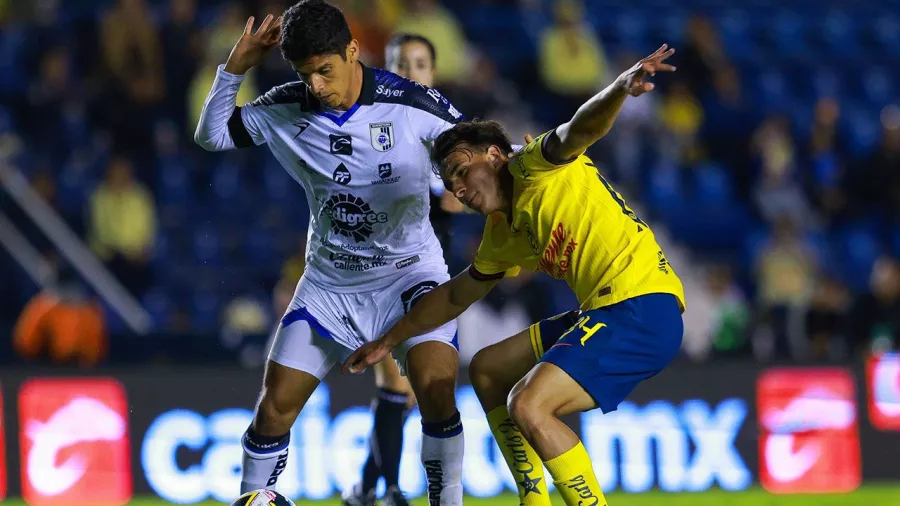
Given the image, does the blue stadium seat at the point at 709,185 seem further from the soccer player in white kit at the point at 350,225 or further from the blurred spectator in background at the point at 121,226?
the soccer player in white kit at the point at 350,225

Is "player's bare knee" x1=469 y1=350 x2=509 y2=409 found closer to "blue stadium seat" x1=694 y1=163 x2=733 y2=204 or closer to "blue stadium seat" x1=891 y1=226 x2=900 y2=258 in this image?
"blue stadium seat" x1=694 y1=163 x2=733 y2=204

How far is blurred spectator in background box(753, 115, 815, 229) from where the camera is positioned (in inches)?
548

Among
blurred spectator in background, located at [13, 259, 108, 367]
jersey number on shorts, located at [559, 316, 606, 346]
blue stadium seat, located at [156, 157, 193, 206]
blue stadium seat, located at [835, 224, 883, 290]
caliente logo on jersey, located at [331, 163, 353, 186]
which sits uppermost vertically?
blue stadium seat, located at [835, 224, 883, 290]

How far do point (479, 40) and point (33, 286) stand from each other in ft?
18.7

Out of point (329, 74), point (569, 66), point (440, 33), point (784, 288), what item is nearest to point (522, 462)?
point (329, 74)

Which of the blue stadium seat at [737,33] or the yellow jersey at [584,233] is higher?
the blue stadium seat at [737,33]

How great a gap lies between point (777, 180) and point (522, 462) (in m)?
9.08

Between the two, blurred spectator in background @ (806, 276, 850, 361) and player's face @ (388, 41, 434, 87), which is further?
blurred spectator in background @ (806, 276, 850, 361)

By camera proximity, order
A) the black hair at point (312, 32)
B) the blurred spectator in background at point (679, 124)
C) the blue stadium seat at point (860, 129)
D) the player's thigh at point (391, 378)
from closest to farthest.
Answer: the black hair at point (312, 32) < the player's thigh at point (391, 378) < the blurred spectator in background at point (679, 124) < the blue stadium seat at point (860, 129)

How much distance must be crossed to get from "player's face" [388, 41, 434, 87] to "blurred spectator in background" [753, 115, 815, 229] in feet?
24.4

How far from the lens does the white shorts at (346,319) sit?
588cm

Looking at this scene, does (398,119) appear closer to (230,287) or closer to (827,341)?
(230,287)

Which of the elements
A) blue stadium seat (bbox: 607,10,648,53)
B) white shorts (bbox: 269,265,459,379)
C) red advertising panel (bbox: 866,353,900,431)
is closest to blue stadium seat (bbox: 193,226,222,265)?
blue stadium seat (bbox: 607,10,648,53)

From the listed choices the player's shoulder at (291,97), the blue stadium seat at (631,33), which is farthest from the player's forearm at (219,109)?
the blue stadium seat at (631,33)
